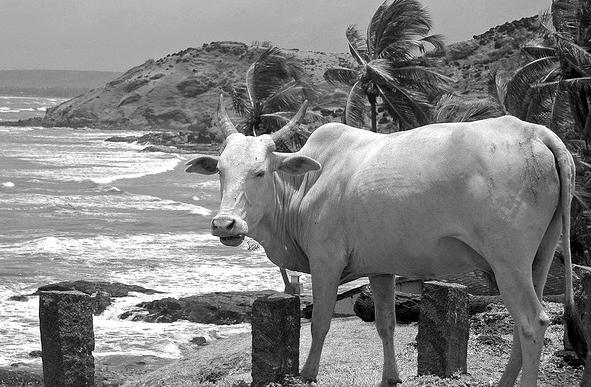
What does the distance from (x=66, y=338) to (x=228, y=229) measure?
1.67 meters

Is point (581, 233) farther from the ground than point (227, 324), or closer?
farther from the ground

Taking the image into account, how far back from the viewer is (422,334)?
9797mm

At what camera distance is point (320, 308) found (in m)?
8.84

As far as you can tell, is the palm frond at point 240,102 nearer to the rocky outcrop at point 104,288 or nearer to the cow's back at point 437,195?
the rocky outcrop at point 104,288

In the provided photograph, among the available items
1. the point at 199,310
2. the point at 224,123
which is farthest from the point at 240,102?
the point at 224,123

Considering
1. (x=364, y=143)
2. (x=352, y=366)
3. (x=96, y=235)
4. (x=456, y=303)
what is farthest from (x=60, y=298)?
(x=96, y=235)

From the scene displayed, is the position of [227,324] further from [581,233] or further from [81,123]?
[81,123]

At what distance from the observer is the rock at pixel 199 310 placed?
81.7 ft

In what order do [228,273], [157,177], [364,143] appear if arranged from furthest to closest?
1. [157,177]
2. [228,273]
3. [364,143]

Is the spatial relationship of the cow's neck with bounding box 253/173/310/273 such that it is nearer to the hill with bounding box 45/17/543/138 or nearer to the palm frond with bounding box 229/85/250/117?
the palm frond with bounding box 229/85/250/117

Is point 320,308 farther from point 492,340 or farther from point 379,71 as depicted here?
point 379,71

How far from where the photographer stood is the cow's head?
8555mm

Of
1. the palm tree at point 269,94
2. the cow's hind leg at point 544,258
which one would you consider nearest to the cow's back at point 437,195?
the cow's hind leg at point 544,258

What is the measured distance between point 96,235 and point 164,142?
6231cm
